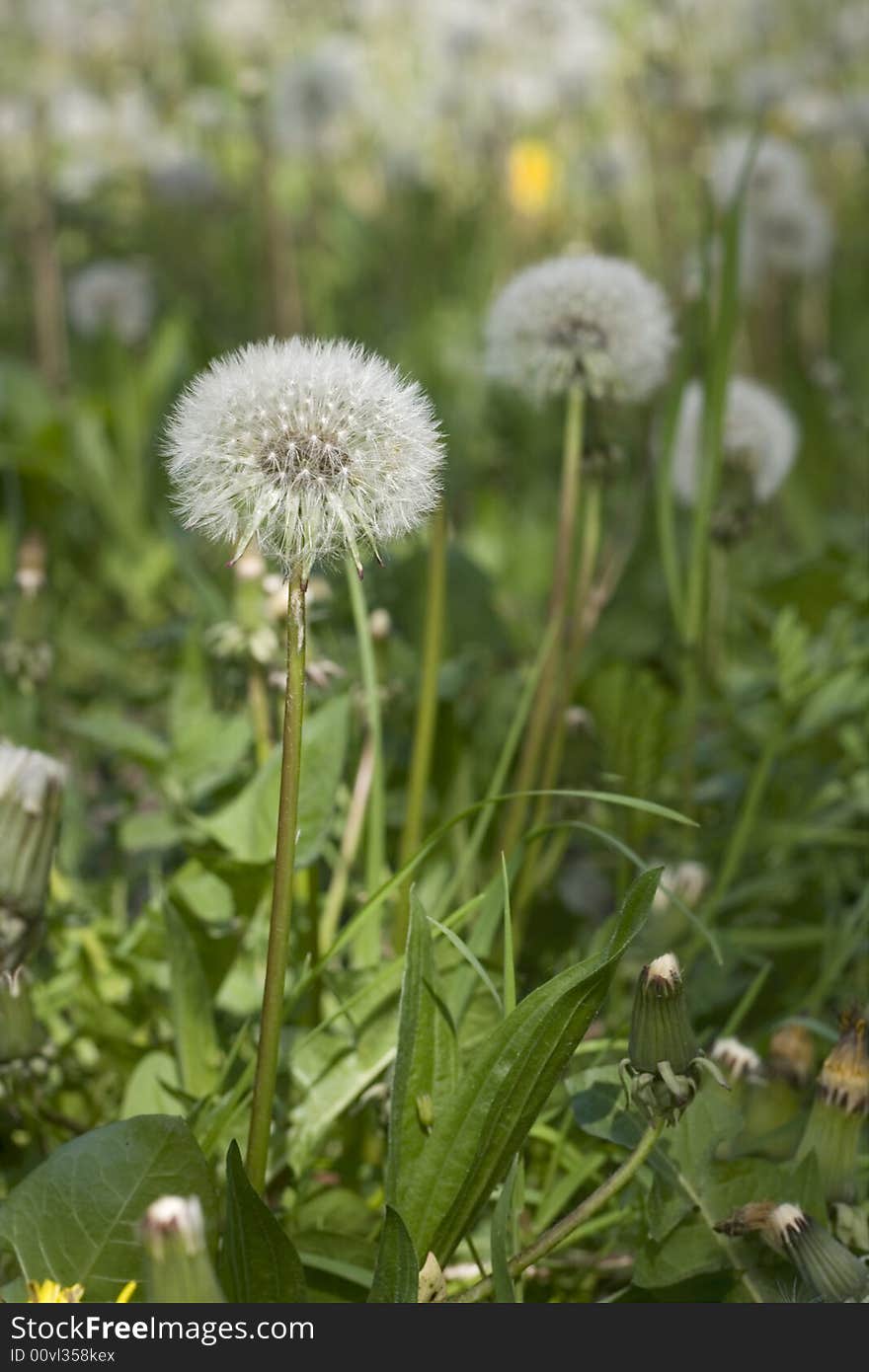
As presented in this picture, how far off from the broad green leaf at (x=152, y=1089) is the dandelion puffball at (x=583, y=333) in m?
0.87

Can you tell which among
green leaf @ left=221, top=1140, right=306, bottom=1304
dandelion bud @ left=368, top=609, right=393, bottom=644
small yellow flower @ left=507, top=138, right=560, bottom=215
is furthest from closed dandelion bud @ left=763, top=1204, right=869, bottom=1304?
small yellow flower @ left=507, top=138, right=560, bottom=215

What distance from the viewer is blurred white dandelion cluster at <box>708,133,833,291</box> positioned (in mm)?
Answer: 3820

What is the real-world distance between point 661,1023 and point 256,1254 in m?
0.34

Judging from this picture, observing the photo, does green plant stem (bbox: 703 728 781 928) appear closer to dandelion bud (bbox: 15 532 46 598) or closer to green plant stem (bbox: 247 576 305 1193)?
green plant stem (bbox: 247 576 305 1193)

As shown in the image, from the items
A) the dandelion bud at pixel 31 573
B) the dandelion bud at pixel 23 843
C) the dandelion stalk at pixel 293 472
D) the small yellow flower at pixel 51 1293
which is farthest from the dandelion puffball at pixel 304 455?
the dandelion bud at pixel 31 573

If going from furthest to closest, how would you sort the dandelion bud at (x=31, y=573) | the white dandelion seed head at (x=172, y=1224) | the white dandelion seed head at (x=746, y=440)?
the white dandelion seed head at (x=746, y=440)
the dandelion bud at (x=31, y=573)
the white dandelion seed head at (x=172, y=1224)

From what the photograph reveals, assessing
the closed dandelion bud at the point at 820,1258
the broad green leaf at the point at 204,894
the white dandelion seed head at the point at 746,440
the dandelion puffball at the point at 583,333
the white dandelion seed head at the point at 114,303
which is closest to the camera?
the closed dandelion bud at the point at 820,1258

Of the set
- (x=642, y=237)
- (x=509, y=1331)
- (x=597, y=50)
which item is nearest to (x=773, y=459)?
(x=509, y=1331)

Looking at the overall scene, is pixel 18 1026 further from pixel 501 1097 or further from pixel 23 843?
pixel 501 1097

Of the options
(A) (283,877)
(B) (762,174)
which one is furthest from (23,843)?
(B) (762,174)

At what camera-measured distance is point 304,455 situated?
1028 millimetres

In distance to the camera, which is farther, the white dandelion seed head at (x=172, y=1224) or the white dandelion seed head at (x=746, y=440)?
the white dandelion seed head at (x=746, y=440)

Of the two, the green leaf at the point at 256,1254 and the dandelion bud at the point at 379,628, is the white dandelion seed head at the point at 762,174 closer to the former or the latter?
the dandelion bud at the point at 379,628

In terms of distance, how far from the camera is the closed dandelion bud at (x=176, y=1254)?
0.90m
